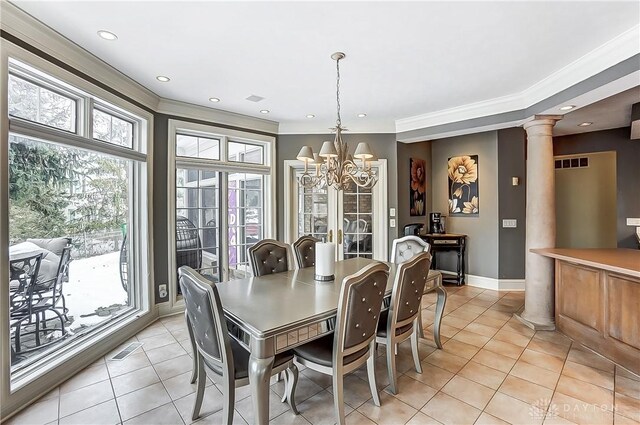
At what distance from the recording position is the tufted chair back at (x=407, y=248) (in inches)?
129

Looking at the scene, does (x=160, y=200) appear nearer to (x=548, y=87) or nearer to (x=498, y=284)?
(x=548, y=87)

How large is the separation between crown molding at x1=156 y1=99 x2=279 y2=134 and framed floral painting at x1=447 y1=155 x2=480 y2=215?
3279mm

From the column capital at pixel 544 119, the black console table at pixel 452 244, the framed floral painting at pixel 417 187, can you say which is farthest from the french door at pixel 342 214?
the column capital at pixel 544 119

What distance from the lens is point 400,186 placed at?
194 inches

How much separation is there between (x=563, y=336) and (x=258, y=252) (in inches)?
134

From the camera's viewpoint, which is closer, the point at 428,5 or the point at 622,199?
the point at 428,5

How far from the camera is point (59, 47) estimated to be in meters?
2.36

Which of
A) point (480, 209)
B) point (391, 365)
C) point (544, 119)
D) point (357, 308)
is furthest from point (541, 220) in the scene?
point (357, 308)

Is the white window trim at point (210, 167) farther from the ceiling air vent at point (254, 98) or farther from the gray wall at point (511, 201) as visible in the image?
the gray wall at point (511, 201)

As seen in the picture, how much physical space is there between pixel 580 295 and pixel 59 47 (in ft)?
17.2

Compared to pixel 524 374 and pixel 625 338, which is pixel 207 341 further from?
pixel 625 338

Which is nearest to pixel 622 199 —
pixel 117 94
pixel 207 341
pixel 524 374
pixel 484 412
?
pixel 524 374

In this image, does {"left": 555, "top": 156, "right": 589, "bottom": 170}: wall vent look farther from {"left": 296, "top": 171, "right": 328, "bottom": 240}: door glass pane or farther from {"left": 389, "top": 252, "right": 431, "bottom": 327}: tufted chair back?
{"left": 389, "top": 252, "right": 431, "bottom": 327}: tufted chair back

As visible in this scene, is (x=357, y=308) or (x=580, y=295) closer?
(x=357, y=308)
